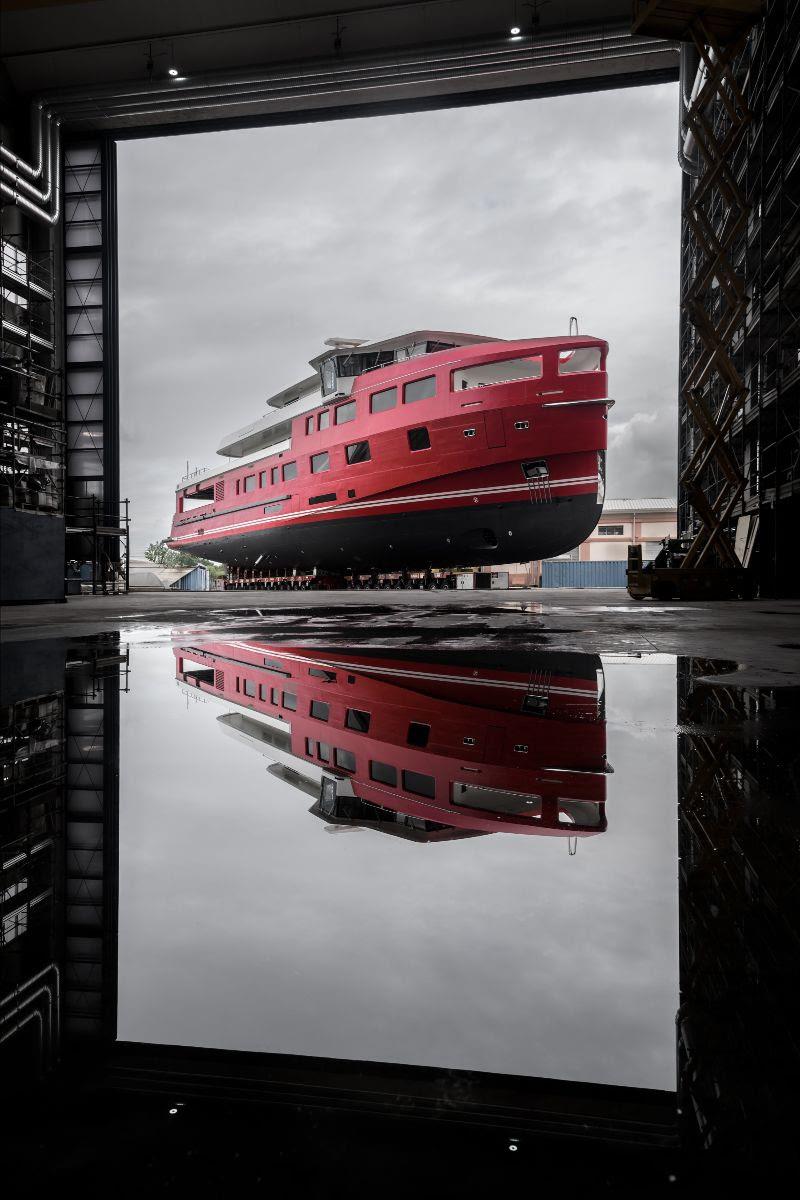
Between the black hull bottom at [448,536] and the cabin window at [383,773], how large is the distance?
12056 mm

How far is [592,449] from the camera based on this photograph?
12.7 metres

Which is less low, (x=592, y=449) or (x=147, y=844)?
(x=592, y=449)

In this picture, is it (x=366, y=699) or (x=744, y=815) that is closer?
(x=744, y=815)

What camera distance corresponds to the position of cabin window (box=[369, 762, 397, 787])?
1144 mm

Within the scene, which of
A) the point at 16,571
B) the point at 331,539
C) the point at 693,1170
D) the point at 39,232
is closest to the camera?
the point at 693,1170

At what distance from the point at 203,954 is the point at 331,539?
53.5 ft

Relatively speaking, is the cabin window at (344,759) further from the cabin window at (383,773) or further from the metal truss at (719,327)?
the metal truss at (719,327)

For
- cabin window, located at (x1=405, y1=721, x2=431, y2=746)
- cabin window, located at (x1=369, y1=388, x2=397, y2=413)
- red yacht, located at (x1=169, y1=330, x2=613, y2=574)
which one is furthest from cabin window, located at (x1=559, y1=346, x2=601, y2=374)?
cabin window, located at (x1=405, y1=721, x2=431, y2=746)

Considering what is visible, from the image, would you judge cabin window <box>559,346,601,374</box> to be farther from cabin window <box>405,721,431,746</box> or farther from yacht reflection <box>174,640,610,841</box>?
cabin window <box>405,721,431,746</box>

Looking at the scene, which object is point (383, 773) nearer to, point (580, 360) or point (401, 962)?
point (401, 962)

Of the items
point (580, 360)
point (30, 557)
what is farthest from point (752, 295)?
point (30, 557)

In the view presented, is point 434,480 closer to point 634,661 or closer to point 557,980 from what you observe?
point 634,661

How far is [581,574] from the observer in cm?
3531

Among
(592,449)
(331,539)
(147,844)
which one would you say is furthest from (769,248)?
(147,844)
